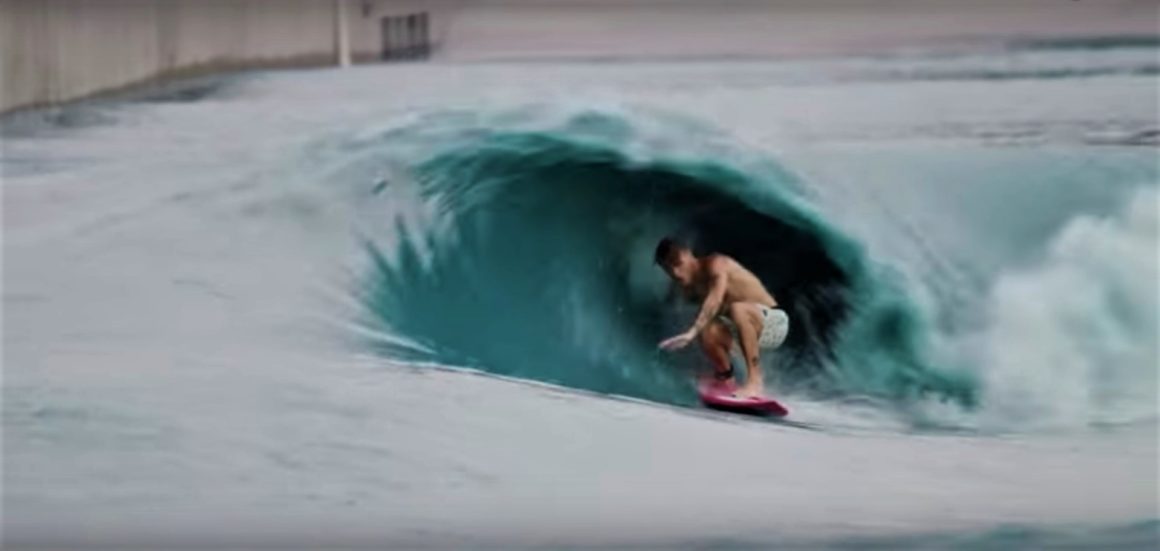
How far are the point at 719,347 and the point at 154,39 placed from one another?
903 mm

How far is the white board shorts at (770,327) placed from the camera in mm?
2078

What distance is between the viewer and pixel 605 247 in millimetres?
2084

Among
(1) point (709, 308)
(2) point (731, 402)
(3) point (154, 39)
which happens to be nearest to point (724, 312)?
(1) point (709, 308)

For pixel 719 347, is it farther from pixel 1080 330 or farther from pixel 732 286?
pixel 1080 330

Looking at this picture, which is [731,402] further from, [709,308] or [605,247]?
[605,247]

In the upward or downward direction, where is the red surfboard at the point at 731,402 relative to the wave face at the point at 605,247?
downward

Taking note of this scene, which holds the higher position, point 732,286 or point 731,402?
point 732,286

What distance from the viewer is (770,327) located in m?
2.08

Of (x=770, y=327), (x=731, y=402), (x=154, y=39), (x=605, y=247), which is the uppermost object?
(x=154, y=39)

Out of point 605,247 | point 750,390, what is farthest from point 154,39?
point 750,390

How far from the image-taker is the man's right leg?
2.08 metres

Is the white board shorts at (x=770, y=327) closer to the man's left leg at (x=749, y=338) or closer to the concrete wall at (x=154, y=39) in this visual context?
the man's left leg at (x=749, y=338)

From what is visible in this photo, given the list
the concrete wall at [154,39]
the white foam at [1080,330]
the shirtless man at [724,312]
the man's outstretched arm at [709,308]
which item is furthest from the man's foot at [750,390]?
the concrete wall at [154,39]

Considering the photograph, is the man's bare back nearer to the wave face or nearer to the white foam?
the wave face
